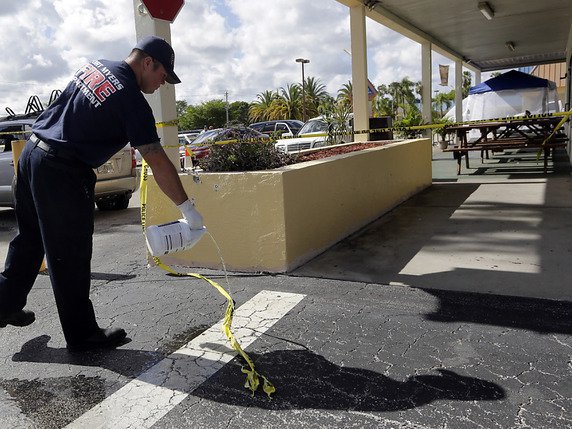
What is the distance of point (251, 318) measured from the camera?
3682 millimetres

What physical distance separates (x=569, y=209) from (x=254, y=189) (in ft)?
14.8

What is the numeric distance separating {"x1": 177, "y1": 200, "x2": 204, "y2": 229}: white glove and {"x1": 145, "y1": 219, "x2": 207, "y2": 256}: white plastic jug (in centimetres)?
4

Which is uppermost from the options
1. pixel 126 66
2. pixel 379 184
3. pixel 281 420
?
pixel 126 66

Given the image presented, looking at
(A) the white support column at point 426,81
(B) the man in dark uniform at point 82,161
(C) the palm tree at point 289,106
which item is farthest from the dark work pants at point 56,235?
(C) the palm tree at point 289,106

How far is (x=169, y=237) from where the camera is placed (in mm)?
3107

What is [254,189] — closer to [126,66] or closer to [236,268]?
[236,268]

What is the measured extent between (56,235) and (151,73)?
1.14 m

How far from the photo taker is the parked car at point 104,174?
28.8ft

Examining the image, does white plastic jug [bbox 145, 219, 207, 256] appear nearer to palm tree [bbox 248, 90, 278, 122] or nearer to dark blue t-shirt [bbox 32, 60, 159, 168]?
dark blue t-shirt [bbox 32, 60, 159, 168]

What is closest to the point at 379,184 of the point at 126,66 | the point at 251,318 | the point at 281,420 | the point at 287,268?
the point at 287,268

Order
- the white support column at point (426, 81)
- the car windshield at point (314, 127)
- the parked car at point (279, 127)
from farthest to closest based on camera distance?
the parked car at point (279, 127) → the car windshield at point (314, 127) → the white support column at point (426, 81)

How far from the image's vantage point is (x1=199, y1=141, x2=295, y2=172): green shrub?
16.3ft

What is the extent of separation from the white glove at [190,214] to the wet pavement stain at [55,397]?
1.04 metres

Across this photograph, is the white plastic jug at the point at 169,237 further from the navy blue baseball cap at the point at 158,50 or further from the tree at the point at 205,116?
the tree at the point at 205,116
